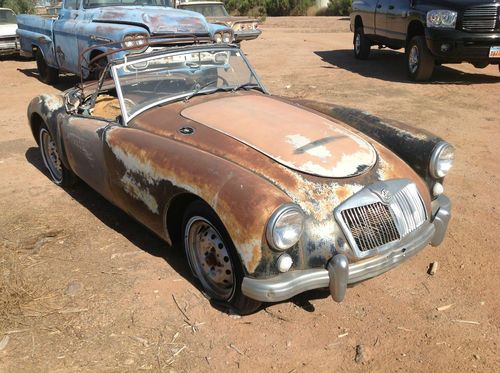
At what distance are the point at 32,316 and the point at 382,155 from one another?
2510 mm

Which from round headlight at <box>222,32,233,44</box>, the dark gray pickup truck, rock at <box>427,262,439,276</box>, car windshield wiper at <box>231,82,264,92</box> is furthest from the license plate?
rock at <box>427,262,439,276</box>

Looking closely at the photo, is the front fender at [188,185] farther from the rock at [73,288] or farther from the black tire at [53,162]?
the black tire at [53,162]

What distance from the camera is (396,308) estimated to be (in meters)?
3.21

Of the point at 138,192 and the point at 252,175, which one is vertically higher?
the point at 252,175

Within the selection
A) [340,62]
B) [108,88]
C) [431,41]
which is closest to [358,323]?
[108,88]

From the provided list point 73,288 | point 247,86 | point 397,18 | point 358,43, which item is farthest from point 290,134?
point 358,43

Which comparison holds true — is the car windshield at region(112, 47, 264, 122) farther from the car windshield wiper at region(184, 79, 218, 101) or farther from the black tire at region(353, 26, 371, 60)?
the black tire at region(353, 26, 371, 60)

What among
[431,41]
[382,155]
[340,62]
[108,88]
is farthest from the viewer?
[340,62]

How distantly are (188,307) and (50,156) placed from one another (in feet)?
9.63

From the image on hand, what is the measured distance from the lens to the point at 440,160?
3.57 metres

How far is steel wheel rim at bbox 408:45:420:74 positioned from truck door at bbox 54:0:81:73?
6.19 meters

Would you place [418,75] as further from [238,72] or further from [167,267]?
[167,267]

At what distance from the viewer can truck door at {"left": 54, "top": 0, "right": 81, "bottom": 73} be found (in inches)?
351

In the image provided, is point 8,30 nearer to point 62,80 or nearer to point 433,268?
point 62,80
